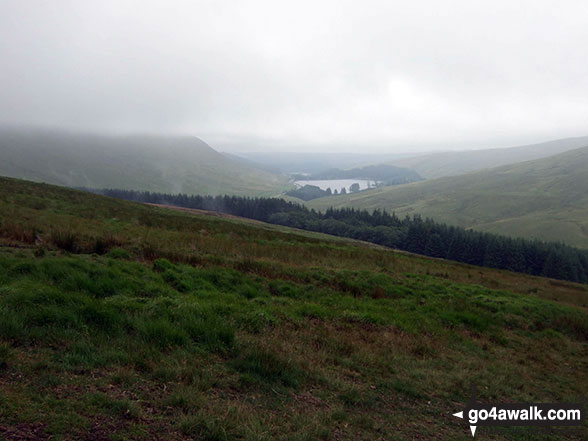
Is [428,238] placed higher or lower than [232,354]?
lower

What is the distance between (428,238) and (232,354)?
331 feet

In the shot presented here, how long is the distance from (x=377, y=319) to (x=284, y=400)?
17.7 ft

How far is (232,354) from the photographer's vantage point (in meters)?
6.36

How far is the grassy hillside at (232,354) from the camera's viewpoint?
14.4 feet

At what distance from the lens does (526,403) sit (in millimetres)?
7090

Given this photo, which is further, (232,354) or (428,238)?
(428,238)

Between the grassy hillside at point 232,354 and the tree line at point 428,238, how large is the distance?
8430 cm

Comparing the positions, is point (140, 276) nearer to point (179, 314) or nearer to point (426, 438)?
point (179, 314)

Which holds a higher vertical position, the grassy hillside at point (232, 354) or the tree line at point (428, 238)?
the grassy hillside at point (232, 354)

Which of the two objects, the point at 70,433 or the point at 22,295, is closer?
the point at 70,433

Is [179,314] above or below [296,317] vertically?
above

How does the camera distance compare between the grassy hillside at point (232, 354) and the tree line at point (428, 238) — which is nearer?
the grassy hillside at point (232, 354)

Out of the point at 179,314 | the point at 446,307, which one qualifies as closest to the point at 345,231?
the point at 446,307

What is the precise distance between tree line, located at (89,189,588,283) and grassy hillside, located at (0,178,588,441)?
8430cm
